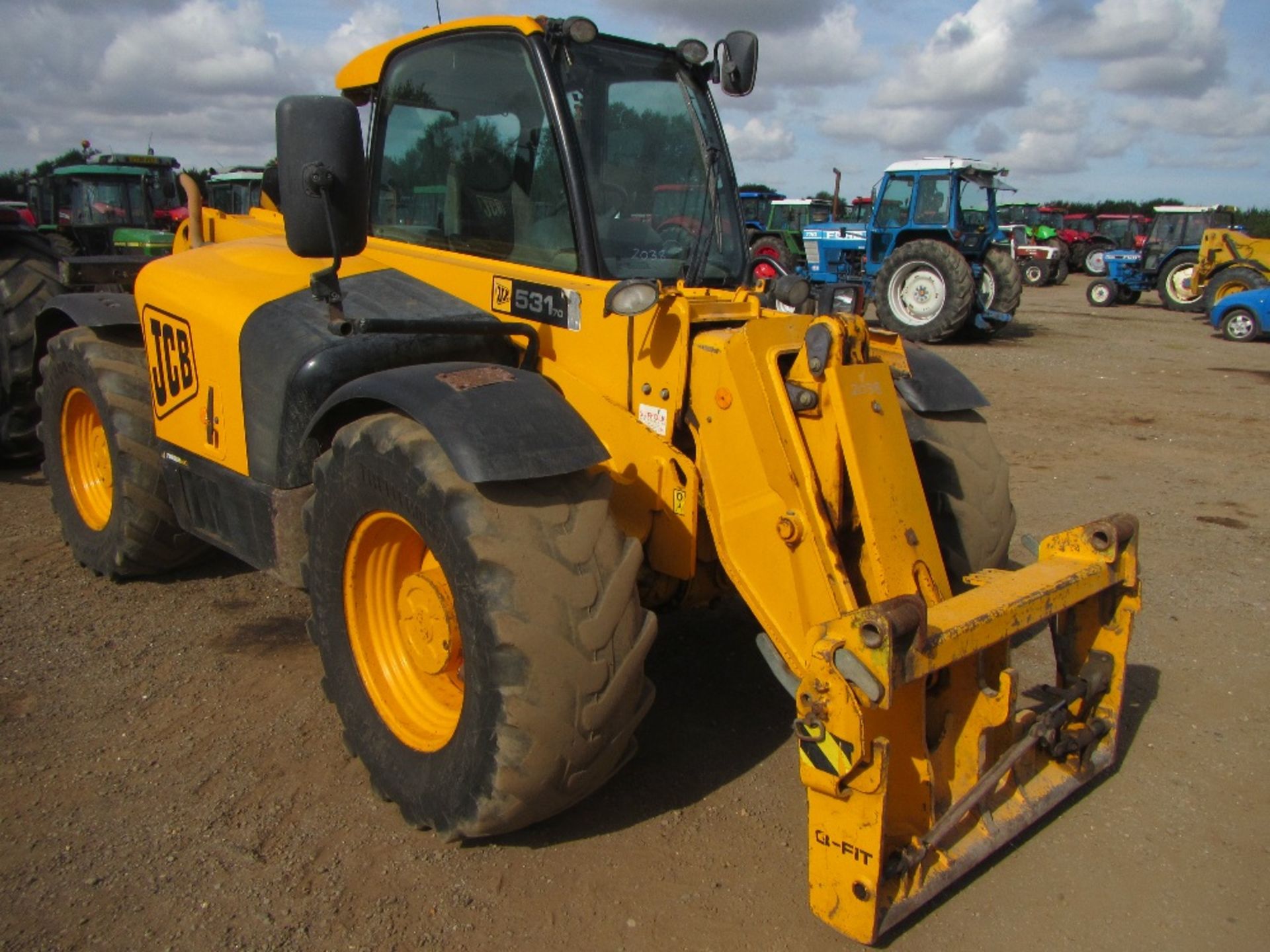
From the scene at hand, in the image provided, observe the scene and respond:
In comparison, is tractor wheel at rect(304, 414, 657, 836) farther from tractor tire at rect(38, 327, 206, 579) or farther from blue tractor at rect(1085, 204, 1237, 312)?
blue tractor at rect(1085, 204, 1237, 312)

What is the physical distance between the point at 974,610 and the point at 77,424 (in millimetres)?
4402

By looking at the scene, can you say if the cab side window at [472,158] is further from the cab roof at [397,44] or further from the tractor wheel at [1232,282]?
the tractor wheel at [1232,282]

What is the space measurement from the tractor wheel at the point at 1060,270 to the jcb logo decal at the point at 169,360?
94.3 ft

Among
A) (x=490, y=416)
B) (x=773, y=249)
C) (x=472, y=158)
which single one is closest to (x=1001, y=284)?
(x=773, y=249)

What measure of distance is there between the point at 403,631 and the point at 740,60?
236cm

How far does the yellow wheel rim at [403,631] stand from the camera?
3.02 metres

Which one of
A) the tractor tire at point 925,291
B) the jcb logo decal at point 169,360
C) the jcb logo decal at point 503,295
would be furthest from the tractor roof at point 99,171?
the jcb logo decal at point 503,295

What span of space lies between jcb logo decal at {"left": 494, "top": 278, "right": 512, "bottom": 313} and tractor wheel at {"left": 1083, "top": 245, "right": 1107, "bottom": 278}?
2915cm

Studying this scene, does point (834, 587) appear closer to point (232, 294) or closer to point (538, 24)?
point (538, 24)

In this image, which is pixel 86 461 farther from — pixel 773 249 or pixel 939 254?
pixel 773 249

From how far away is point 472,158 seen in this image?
3621mm

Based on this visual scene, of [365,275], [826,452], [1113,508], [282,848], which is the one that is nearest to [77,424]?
[365,275]

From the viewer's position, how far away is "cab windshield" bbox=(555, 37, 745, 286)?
3.35 metres

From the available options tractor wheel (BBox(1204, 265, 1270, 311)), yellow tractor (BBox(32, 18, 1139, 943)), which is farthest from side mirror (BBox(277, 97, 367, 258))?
tractor wheel (BBox(1204, 265, 1270, 311))
